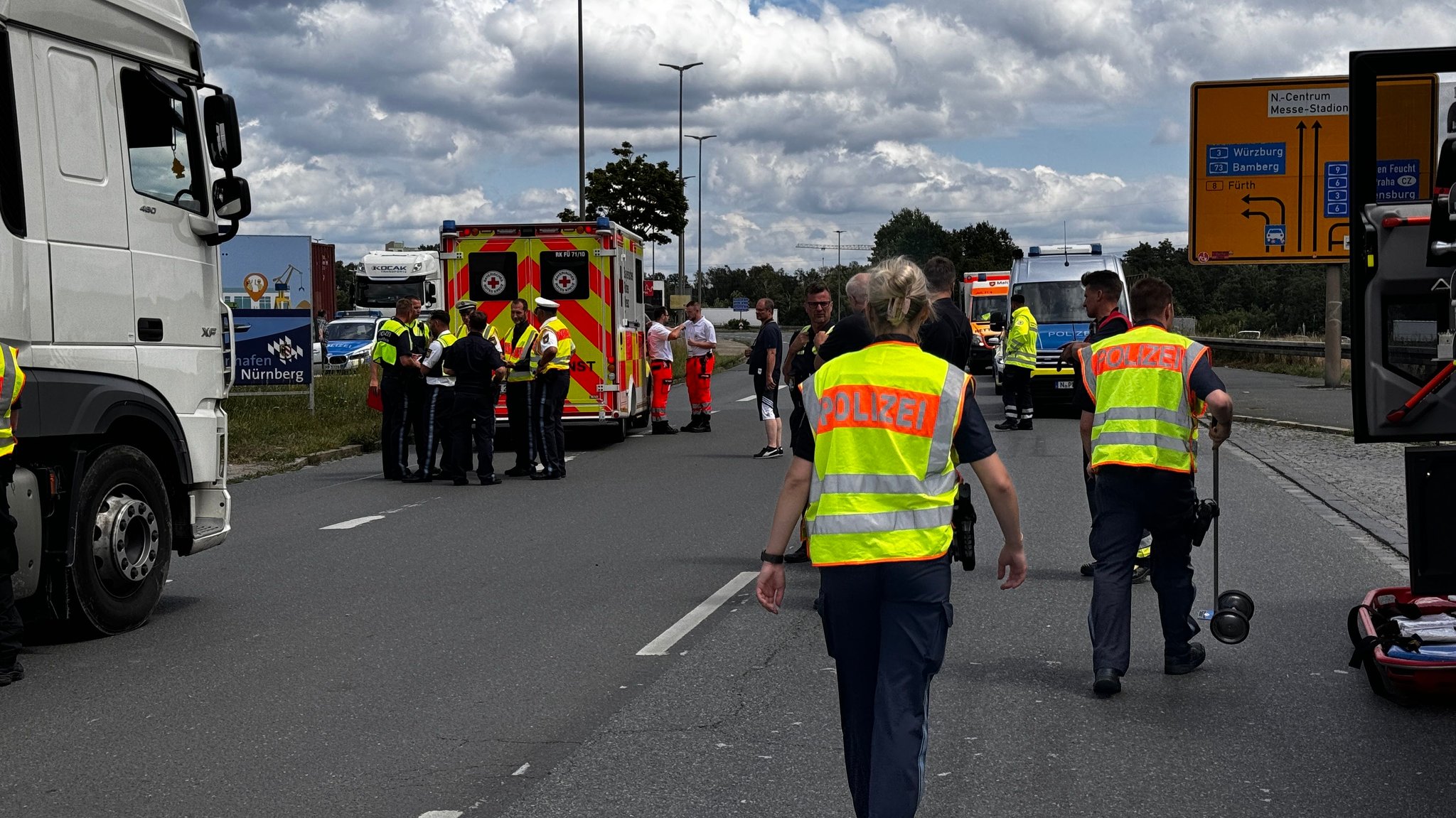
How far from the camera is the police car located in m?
39.8

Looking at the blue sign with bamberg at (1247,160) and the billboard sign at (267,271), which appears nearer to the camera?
the billboard sign at (267,271)

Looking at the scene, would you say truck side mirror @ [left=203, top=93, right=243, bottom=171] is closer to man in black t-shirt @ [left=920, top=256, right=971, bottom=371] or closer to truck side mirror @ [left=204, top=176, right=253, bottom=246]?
truck side mirror @ [left=204, top=176, right=253, bottom=246]

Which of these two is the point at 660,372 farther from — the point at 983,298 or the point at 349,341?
the point at 983,298

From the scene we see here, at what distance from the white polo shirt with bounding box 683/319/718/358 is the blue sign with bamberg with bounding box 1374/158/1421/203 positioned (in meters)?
15.8

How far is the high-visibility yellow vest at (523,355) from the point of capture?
51.6ft

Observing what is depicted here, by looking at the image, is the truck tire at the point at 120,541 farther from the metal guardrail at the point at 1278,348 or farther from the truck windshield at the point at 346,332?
the truck windshield at the point at 346,332

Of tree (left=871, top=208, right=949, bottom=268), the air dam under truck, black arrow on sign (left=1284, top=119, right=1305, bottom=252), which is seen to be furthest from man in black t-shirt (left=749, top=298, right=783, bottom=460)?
tree (left=871, top=208, right=949, bottom=268)

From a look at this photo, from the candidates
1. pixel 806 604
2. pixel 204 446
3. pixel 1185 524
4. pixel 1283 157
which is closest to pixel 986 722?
pixel 1185 524

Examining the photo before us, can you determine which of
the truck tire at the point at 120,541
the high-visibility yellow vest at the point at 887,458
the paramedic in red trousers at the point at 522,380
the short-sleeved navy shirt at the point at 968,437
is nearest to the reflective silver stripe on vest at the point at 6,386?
the truck tire at the point at 120,541

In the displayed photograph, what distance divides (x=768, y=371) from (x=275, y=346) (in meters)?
9.80

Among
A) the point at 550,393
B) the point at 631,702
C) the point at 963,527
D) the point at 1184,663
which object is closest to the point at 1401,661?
the point at 1184,663

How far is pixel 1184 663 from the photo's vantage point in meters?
6.62

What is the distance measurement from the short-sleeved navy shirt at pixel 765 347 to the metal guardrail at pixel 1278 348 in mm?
22464

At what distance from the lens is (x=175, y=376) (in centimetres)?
832
